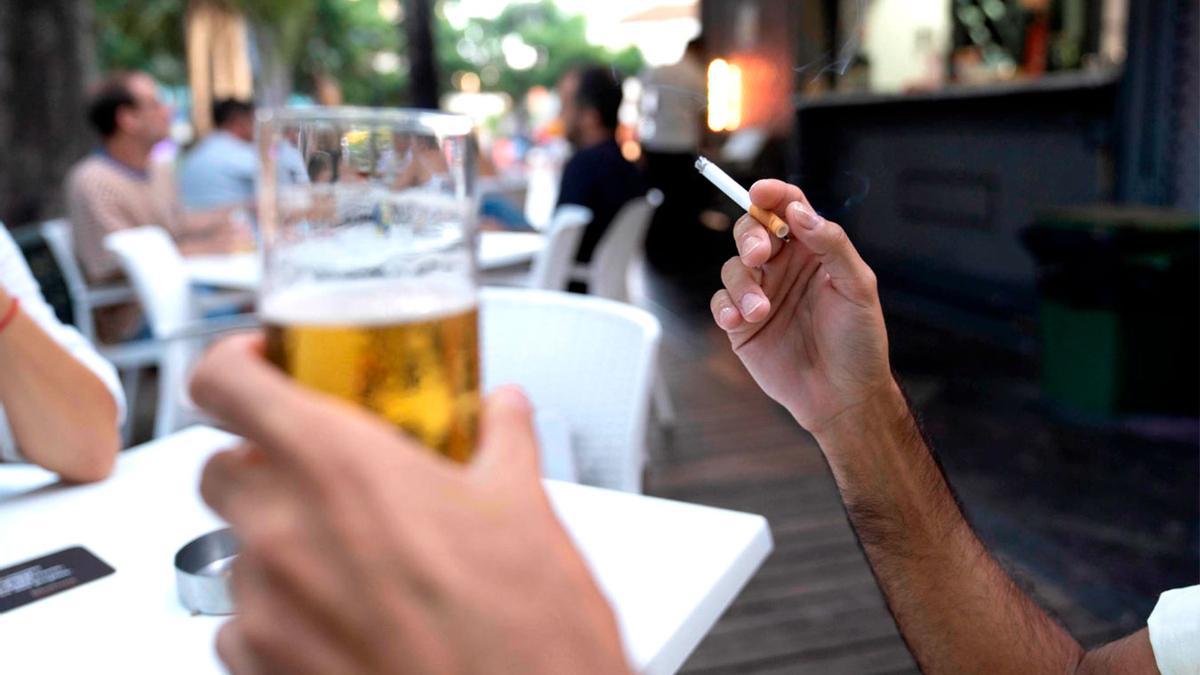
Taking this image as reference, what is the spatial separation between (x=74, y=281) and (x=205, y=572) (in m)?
3.00

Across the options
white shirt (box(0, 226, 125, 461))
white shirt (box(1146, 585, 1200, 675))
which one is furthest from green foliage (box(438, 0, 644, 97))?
white shirt (box(1146, 585, 1200, 675))

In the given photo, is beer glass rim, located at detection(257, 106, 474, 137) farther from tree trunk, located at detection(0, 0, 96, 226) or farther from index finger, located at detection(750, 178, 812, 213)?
tree trunk, located at detection(0, 0, 96, 226)

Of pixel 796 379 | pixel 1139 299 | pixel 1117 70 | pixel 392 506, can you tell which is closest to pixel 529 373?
pixel 796 379

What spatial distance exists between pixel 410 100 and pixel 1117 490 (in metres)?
6.50

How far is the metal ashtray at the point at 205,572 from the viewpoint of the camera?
90 centimetres

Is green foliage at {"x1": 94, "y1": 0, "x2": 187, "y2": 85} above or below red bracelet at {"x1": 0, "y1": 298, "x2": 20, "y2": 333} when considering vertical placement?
above

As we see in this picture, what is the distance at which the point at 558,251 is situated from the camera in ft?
11.3

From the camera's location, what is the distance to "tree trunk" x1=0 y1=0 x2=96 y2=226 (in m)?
4.59

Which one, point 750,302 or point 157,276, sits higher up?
point 750,302

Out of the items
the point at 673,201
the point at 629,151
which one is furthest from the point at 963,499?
the point at 673,201

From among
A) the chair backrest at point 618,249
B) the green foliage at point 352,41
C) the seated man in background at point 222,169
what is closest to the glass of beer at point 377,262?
the chair backrest at point 618,249

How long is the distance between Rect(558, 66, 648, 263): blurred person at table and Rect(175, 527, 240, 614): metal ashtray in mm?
2906

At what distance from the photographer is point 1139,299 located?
12.4 feet

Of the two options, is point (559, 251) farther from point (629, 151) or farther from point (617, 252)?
point (629, 151)
